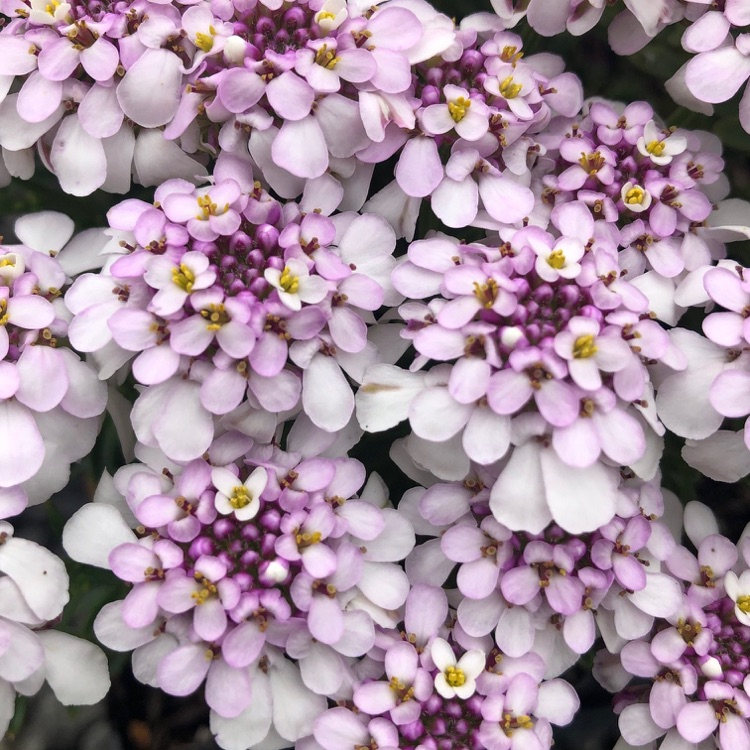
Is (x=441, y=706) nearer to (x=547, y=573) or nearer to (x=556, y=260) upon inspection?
(x=547, y=573)

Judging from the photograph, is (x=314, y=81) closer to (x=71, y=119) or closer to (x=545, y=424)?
(x=71, y=119)

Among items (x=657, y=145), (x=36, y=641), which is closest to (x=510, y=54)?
(x=657, y=145)

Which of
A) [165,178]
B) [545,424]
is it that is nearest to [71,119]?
[165,178]

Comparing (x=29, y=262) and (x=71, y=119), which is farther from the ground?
(x=71, y=119)

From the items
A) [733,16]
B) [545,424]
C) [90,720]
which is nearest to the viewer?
[545,424]

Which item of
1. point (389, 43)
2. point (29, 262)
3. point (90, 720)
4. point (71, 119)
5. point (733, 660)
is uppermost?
point (389, 43)

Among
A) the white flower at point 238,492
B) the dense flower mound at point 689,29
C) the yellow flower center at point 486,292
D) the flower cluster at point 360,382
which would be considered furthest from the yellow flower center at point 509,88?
the white flower at point 238,492
